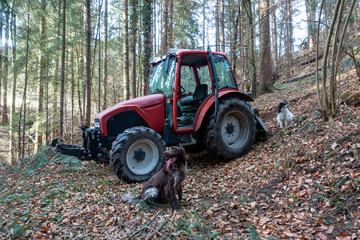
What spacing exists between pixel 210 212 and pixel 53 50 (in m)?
11.3

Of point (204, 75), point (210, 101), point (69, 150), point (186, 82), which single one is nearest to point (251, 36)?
point (204, 75)

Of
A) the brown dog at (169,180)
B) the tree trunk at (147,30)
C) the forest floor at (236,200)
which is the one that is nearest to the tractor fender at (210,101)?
the forest floor at (236,200)

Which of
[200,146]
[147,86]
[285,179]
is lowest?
[285,179]

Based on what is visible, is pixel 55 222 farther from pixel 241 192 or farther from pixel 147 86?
pixel 147 86

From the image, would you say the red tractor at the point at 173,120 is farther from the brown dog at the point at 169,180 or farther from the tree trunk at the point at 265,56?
the tree trunk at the point at 265,56

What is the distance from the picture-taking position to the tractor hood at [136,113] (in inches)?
180

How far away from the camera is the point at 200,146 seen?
18.8ft

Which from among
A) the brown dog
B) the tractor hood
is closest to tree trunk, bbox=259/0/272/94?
the tractor hood

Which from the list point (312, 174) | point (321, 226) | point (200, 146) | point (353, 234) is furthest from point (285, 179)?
point (200, 146)

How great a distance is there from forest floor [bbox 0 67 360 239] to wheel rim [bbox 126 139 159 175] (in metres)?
0.39

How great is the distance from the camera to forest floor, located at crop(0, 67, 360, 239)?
2.58 meters

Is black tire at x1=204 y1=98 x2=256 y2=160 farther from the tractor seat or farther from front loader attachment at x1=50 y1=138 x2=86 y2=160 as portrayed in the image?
front loader attachment at x1=50 y1=138 x2=86 y2=160

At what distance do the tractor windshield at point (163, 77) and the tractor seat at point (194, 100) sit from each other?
72 centimetres

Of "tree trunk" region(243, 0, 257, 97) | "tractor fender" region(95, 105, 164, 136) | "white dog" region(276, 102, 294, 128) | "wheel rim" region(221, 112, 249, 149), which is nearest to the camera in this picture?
"tractor fender" region(95, 105, 164, 136)
